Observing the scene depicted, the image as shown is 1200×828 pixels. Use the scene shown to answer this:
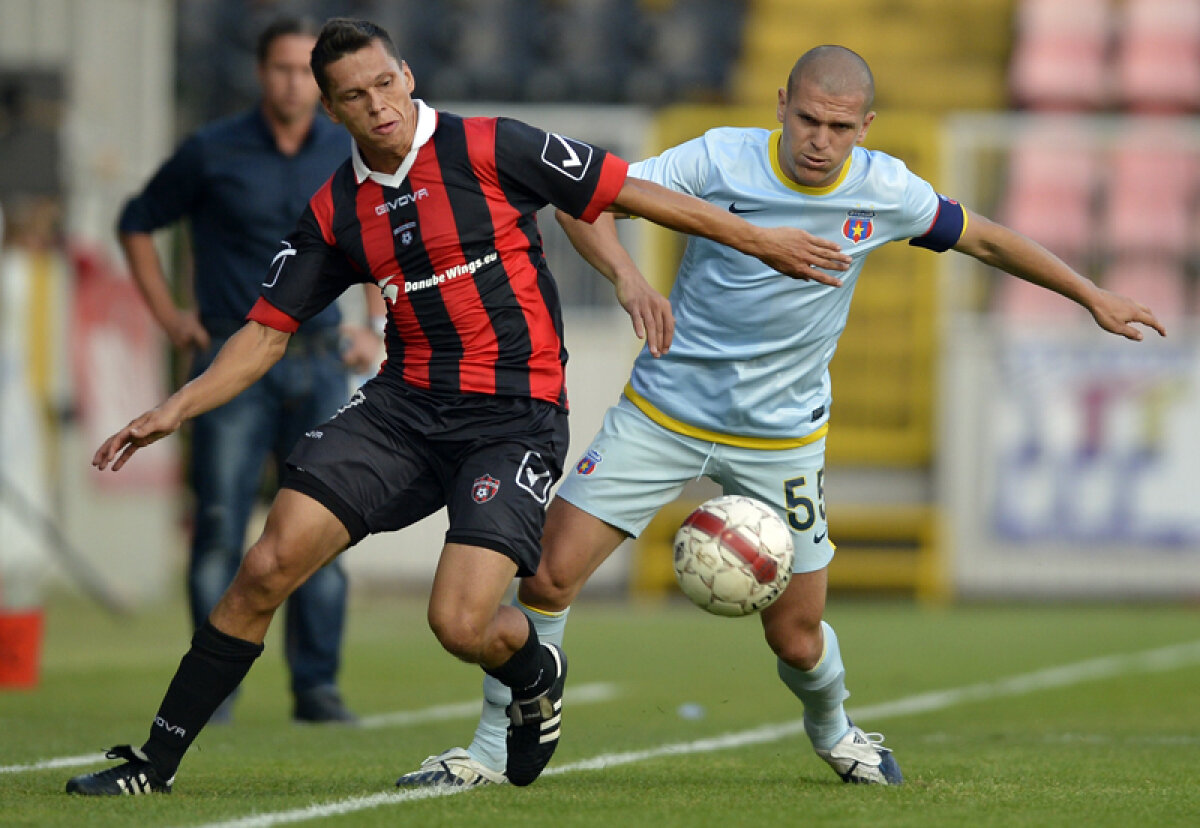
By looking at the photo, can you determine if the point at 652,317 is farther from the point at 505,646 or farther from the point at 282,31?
the point at 282,31

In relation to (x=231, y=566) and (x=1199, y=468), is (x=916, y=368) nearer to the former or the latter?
(x=1199, y=468)

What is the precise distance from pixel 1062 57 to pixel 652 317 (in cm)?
1483

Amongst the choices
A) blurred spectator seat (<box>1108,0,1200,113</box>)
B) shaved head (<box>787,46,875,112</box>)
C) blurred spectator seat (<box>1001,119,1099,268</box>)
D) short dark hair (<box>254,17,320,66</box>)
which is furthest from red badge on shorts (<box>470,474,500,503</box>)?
Answer: blurred spectator seat (<box>1108,0,1200,113</box>)

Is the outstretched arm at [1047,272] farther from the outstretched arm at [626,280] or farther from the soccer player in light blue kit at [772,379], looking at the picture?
the outstretched arm at [626,280]

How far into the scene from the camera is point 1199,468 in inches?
586

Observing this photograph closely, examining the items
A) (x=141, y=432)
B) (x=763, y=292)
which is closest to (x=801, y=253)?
(x=763, y=292)

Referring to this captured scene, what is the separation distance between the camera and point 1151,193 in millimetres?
15742

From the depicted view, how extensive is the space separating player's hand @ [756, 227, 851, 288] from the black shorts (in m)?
0.88

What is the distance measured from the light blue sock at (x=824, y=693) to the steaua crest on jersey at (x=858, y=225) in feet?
3.89

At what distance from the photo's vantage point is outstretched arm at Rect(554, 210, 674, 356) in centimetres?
518

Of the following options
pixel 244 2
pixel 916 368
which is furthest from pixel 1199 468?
pixel 244 2

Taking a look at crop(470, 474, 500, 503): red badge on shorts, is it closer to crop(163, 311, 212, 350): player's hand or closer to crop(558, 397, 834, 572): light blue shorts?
crop(558, 397, 834, 572): light blue shorts

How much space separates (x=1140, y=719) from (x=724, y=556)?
11.3 feet

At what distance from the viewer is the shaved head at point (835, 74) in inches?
220
